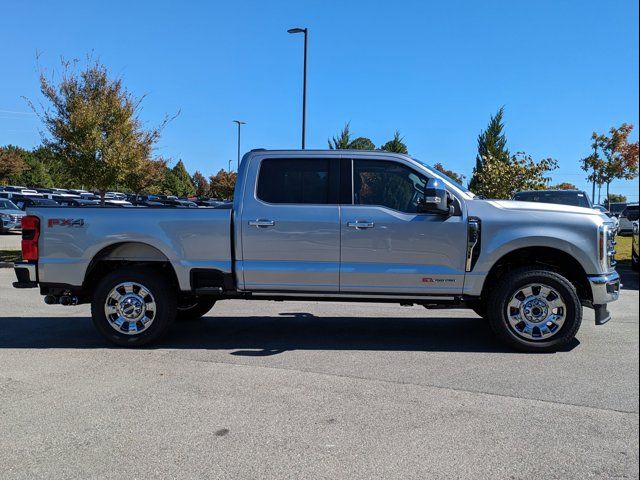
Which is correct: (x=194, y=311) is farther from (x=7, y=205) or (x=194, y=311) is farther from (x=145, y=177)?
(x=7, y=205)

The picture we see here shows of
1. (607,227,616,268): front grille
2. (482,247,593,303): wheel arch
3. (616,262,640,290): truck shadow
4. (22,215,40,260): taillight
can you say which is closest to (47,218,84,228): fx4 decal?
(22,215,40,260): taillight

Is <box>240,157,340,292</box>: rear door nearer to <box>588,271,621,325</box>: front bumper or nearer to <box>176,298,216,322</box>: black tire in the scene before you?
<box>176,298,216,322</box>: black tire

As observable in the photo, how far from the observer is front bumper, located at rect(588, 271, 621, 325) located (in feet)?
17.7

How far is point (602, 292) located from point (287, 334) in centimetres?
359

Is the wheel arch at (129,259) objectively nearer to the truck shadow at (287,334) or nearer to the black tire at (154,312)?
the black tire at (154,312)

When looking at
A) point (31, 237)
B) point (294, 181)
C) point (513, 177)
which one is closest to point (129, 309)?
point (31, 237)

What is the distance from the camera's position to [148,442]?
3.47m

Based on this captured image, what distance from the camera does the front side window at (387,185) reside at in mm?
5715

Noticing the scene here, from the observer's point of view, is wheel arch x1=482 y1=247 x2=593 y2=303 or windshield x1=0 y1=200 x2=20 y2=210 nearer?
wheel arch x1=482 y1=247 x2=593 y2=303

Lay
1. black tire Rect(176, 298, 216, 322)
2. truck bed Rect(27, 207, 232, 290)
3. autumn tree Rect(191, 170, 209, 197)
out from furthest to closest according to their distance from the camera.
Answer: autumn tree Rect(191, 170, 209, 197)
black tire Rect(176, 298, 216, 322)
truck bed Rect(27, 207, 232, 290)

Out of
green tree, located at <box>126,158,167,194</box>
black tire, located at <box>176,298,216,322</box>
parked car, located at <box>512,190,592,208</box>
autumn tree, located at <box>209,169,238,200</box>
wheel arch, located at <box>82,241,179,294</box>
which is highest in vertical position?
autumn tree, located at <box>209,169,238,200</box>

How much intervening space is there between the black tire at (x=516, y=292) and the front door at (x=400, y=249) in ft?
1.50

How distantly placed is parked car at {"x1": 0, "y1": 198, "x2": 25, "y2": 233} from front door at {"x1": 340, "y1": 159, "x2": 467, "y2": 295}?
23284mm

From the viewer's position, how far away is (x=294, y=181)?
5910 mm
